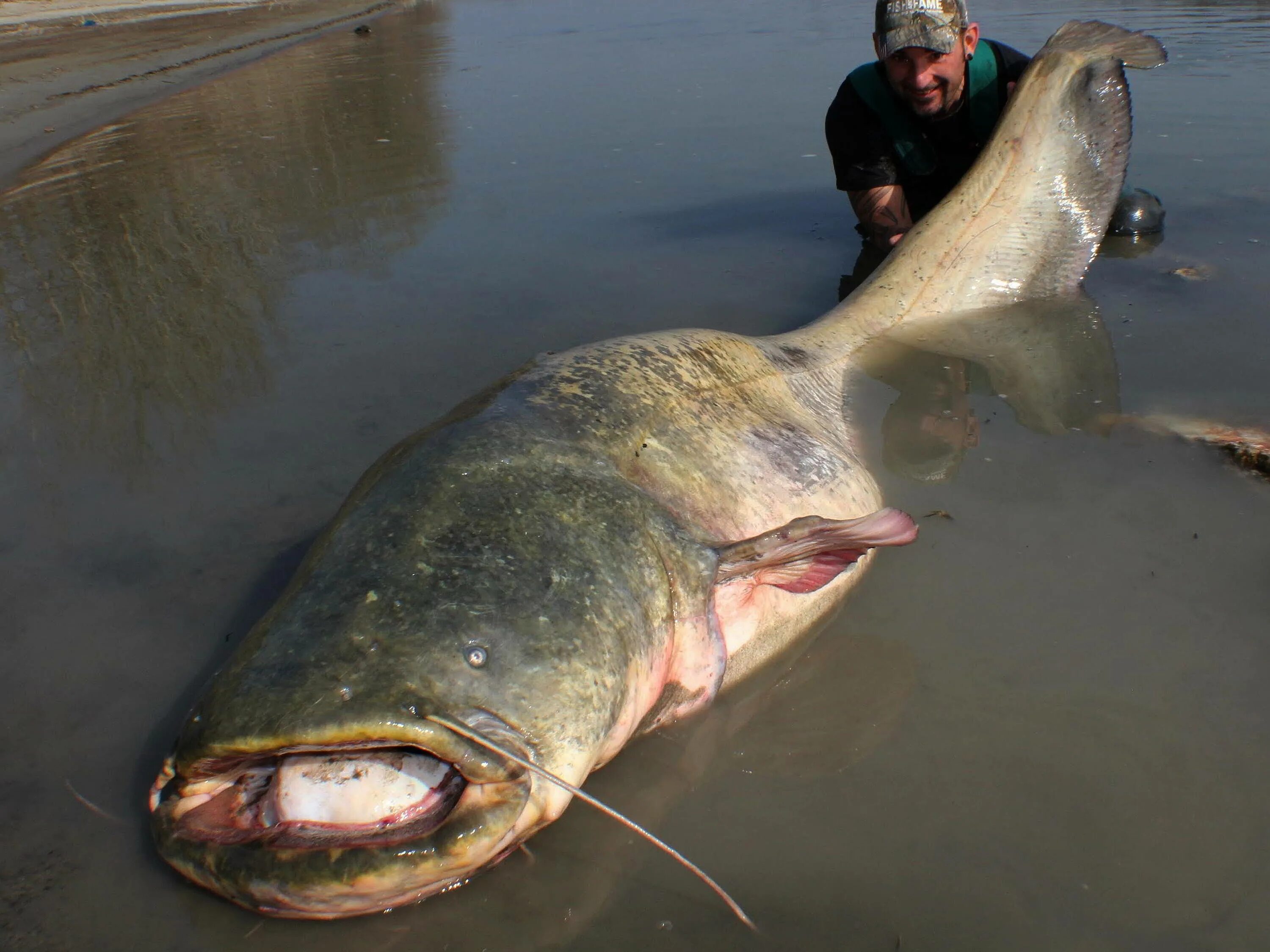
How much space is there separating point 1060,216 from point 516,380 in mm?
3130

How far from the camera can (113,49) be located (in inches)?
629

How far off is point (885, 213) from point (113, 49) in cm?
1539

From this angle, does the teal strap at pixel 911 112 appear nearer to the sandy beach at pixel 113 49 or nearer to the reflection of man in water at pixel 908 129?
the reflection of man in water at pixel 908 129

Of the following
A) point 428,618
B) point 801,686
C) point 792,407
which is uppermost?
point 428,618

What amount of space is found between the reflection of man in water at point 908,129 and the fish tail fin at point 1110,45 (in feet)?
1.23

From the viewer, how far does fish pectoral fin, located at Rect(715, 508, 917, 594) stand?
236 cm

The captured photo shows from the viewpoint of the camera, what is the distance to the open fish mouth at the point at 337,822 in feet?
5.48

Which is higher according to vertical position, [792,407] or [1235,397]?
[792,407]

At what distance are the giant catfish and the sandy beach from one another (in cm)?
801

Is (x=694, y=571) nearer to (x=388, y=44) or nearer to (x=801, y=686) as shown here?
(x=801, y=686)

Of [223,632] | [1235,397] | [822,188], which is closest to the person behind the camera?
[223,632]

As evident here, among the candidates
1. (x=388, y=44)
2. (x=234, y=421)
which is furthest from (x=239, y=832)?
(x=388, y=44)

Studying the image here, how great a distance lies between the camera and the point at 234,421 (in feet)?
12.8

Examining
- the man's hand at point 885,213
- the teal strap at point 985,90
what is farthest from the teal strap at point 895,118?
the teal strap at point 985,90
